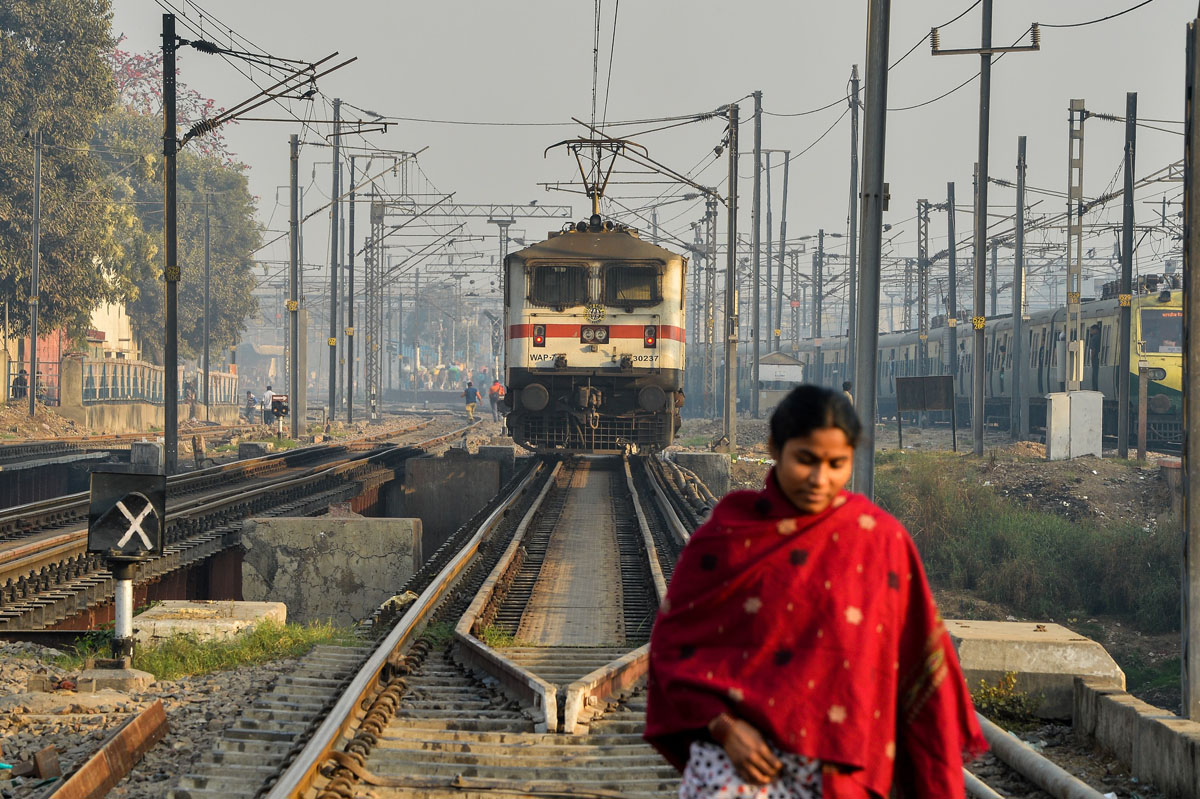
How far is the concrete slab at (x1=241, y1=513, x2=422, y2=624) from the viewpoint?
12672 millimetres

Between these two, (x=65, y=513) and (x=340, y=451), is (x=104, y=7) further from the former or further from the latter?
(x=65, y=513)

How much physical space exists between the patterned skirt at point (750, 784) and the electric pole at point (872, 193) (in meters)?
6.86

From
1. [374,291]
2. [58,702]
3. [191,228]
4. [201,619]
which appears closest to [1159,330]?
[201,619]

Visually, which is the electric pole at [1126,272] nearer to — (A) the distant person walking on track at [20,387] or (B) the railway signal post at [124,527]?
(B) the railway signal post at [124,527]

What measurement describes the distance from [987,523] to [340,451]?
1594cm

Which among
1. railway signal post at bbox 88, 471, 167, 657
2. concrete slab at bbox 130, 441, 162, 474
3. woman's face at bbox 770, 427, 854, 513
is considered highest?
woman's face at bbox 770, 427, 854, 513

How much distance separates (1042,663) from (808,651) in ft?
16.9

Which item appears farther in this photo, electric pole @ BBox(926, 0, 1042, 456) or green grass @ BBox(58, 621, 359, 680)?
electric pole @ BBox(926, 0, 1042, 456)

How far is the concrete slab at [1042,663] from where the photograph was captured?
7266 millimetres

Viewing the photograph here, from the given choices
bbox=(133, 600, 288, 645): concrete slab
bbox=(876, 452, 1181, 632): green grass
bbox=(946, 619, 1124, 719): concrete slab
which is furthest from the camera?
bbox=(876, 452, 1181, 632): green grass

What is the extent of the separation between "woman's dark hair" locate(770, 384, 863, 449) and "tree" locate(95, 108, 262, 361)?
56.8 meters

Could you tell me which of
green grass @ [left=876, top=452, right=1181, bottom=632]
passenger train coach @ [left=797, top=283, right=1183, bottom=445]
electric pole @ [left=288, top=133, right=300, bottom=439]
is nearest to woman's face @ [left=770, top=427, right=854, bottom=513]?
green grass @ [left=876, top=452, right=1181, bottom=632]

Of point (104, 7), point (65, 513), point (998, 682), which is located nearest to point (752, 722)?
point (998, 682)

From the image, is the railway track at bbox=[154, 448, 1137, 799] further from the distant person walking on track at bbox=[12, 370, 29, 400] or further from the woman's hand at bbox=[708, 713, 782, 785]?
the distant person walking on track at bbox=[12, 370, 29, 400]
